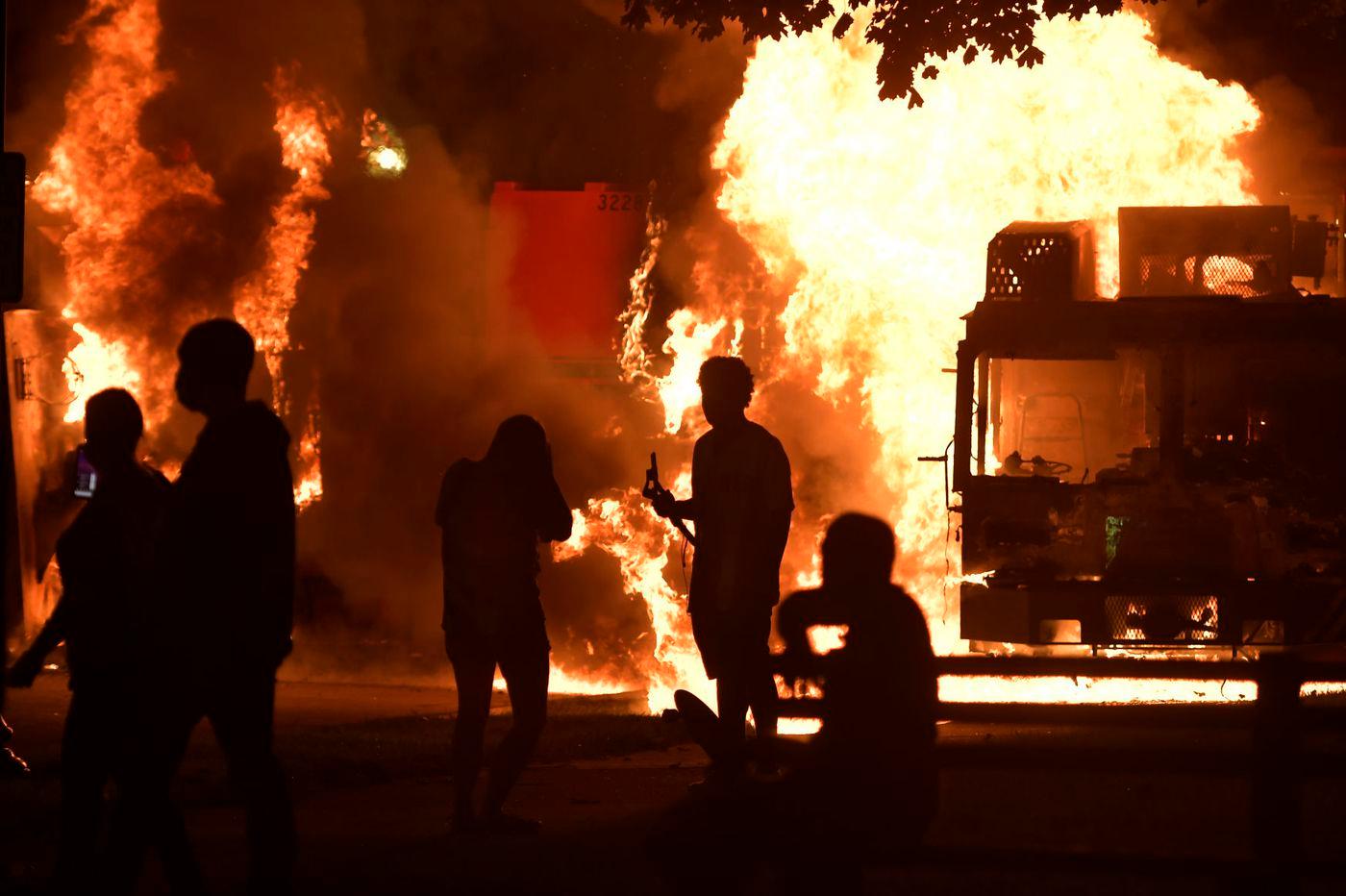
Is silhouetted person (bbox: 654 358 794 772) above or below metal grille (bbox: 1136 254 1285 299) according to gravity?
below

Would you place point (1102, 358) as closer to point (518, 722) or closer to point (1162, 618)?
point (1162, 618)

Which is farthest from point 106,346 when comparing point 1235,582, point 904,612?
point 904,612

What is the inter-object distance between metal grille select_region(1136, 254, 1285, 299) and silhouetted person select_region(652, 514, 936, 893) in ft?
24.0

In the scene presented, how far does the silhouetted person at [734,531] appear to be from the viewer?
316 inches

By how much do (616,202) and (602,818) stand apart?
16.8 m

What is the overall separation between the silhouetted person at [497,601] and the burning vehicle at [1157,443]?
475cm

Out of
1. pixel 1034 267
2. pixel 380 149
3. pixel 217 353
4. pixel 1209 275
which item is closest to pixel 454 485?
pixel 217 353

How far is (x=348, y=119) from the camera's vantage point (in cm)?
2222

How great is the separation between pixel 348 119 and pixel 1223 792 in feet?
54.0

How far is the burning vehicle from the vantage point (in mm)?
11344

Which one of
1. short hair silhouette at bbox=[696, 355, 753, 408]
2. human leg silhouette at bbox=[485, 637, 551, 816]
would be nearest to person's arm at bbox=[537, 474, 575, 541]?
human leg silhouette at bbox=[485, 637, 551, 816]

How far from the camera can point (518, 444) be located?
7559mm

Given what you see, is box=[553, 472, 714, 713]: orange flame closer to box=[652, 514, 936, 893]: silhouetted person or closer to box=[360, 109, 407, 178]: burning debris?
box=[360, 109, 407, 178]: burning debris

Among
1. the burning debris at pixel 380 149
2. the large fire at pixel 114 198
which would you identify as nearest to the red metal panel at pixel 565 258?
the burning debris at pixel 380 149
